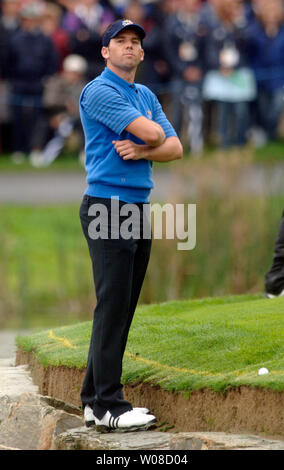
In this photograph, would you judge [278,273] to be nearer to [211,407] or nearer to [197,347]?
[197,347]

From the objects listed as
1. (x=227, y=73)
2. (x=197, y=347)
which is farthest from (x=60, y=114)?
(x=197, y=347)

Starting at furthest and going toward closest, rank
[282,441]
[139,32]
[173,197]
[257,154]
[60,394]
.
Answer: [257,154] < [173,197] < [60,394] < [139,32] < [282,441]

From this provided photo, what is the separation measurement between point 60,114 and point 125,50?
1335 cm

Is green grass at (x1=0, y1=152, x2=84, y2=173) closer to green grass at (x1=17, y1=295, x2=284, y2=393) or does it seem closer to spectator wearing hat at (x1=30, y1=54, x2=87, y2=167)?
spectator wearing hat at (x1=30, y1=54, x2=87, y2=167)

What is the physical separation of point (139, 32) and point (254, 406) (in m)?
1.99

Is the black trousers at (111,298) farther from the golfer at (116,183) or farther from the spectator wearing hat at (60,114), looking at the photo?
the spectator wearing hat at (60,114)

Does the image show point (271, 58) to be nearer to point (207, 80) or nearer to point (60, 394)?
point (207, 80)

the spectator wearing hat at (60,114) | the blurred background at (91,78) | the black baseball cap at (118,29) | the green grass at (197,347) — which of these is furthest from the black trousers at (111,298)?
the spectator wearing hat at (60,114)

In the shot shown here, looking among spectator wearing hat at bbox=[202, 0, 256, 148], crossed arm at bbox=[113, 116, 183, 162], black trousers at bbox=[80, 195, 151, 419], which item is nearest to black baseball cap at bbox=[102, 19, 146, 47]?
→ crossed arm at bbox=[113, 116, 183, 162]

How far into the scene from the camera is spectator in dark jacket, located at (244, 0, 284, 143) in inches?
749

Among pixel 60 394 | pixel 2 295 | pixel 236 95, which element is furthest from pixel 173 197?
pixel 236 95

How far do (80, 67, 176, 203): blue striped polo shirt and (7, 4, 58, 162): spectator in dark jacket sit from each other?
1252 centimetres

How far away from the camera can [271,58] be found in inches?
758

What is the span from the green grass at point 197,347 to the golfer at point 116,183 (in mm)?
441
